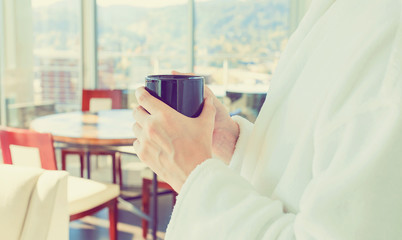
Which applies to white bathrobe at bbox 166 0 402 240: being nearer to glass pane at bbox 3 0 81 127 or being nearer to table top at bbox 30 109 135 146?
table top at bbox 30 109 135 146

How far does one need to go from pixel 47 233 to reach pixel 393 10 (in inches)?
51.3

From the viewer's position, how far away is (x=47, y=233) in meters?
1.38

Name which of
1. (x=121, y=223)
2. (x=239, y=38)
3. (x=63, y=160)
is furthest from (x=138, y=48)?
(x=121, y=223)

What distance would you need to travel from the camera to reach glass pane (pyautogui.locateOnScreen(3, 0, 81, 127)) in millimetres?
4086

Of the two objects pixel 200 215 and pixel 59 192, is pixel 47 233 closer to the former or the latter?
pixel 59 192

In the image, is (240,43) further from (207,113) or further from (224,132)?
(207,113)

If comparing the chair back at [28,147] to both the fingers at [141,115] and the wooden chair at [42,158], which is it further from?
the fingers at [141,115]

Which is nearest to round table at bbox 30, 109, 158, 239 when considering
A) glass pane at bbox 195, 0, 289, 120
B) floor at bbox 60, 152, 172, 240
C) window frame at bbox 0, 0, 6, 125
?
floor at bbox 60, 152, 172, 240

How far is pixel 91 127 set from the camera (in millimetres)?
2586

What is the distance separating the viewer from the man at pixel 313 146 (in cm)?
40

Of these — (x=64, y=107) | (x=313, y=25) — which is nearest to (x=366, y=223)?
(x=313, y=25)

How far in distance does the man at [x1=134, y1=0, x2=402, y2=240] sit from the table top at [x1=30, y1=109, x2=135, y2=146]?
167 centimetres

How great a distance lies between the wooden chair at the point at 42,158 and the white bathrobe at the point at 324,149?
5.24 ft

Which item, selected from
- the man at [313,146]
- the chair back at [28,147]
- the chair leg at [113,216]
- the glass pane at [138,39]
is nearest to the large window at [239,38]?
the glass pane at [138,39]
